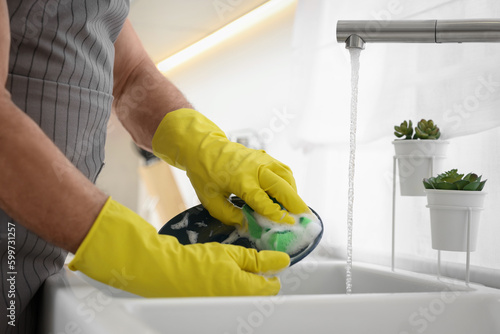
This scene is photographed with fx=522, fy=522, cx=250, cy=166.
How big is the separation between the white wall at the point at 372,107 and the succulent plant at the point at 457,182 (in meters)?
0.16

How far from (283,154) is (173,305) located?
1298 millimetres

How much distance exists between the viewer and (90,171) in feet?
2.49

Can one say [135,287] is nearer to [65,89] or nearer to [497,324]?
[65,89]

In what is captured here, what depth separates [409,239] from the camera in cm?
115

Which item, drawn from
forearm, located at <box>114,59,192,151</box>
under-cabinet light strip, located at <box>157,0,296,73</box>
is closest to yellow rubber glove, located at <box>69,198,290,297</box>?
forearm, located at <box>114,59,192,151</box>

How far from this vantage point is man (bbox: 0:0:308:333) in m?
0.52

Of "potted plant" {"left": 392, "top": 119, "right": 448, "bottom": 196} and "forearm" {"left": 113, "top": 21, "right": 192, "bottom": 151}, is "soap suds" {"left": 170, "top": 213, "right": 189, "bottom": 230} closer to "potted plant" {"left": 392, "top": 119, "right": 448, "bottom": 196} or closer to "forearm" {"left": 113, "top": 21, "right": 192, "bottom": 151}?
"forearm" {"left": 113, "top": 21, "right": 192, "bottom": 151}

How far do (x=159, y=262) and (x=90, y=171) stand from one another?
0.25 m

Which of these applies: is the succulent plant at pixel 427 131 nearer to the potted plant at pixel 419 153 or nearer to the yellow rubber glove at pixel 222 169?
the potted plant at pixel 419 153

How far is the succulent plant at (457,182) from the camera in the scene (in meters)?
0.81

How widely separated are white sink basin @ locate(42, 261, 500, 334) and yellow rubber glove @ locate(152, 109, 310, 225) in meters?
0.15

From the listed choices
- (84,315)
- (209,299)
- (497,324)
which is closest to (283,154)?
(497,324)

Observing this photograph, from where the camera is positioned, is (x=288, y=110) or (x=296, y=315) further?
(x=288, y=110)

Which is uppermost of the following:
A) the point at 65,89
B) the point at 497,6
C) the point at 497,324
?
the point at 497,6
